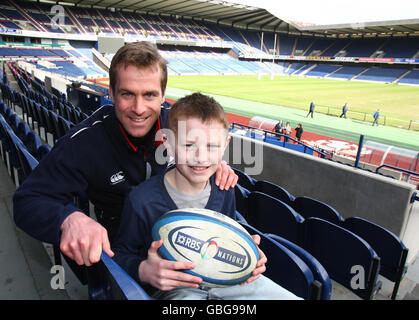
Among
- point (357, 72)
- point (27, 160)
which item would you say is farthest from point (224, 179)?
point (357, 72)

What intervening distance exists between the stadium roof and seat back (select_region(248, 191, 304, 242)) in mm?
51588

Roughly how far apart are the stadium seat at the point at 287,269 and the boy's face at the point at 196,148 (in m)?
0.79

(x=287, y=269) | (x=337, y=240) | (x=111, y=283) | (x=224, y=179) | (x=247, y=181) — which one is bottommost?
(x=247, y=181)

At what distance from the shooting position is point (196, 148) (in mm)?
1709

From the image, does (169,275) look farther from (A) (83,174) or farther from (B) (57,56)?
(B) (57,56)

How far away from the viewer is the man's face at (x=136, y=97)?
77.5 inches

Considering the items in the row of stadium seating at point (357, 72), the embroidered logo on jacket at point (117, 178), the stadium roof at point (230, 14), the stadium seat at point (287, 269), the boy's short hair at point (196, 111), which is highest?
the stadium roof at point (230, 14)

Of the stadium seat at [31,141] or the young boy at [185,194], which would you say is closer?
the young boy at [185,194]

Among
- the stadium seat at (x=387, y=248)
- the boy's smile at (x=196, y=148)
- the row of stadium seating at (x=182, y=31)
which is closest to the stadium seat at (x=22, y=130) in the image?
the boy's smile at (x=196, y=148)

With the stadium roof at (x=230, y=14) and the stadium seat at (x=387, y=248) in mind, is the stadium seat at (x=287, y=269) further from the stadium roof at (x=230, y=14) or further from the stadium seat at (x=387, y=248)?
the stadium roof at (x=230, y=14)

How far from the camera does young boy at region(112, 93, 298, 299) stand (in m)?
1.61

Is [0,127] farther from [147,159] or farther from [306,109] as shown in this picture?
[306,109]

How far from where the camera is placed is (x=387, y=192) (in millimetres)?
4383

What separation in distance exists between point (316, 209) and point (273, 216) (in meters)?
0.74
